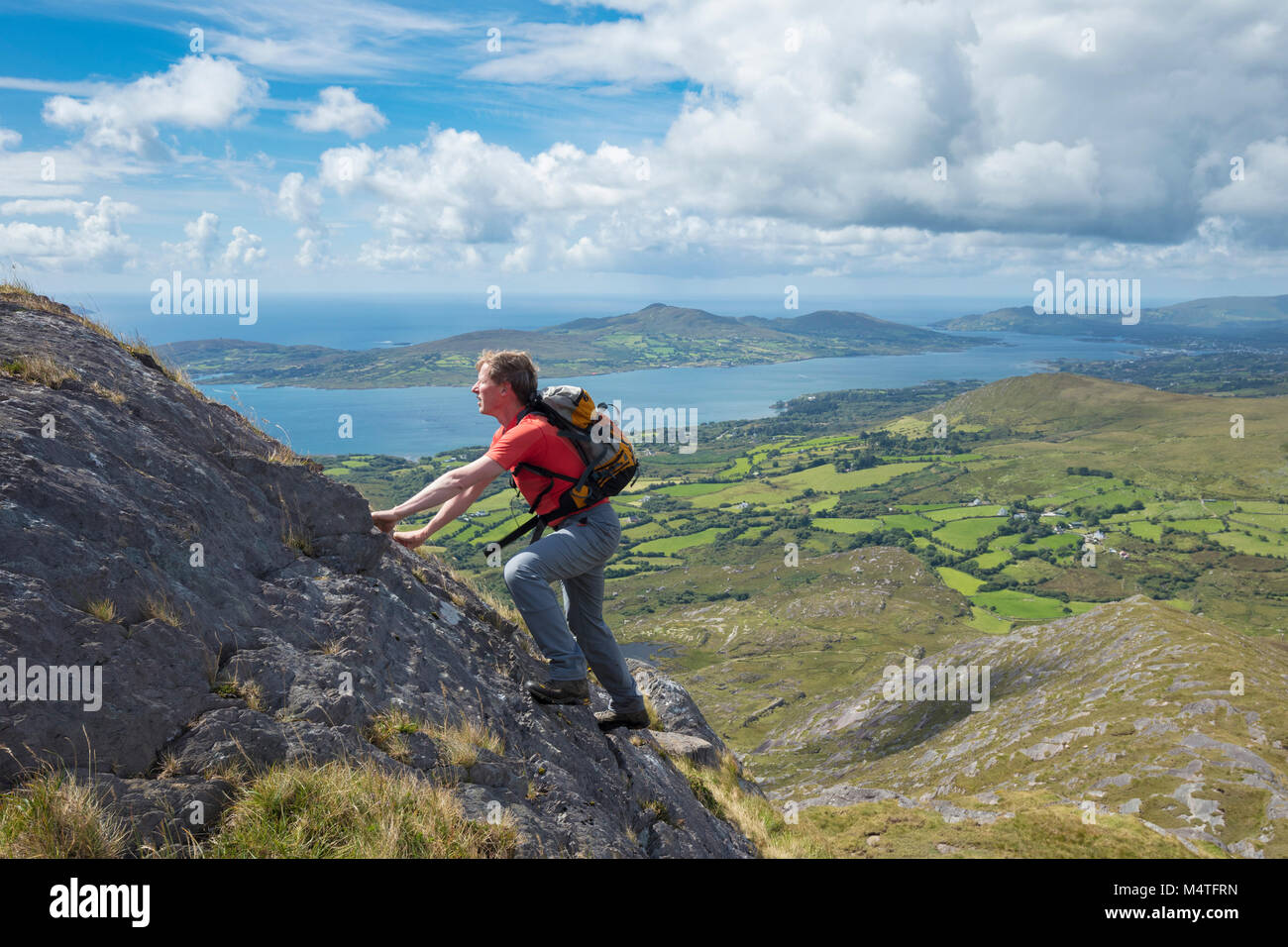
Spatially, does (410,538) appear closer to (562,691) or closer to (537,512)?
(537,512)

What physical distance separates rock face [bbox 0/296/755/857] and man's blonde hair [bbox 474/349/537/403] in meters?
2.80

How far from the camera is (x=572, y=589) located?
9.23m

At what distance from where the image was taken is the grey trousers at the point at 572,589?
803 centimetres

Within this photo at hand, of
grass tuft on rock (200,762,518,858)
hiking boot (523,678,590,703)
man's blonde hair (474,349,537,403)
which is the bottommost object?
hiking boot (523,678,590,703)

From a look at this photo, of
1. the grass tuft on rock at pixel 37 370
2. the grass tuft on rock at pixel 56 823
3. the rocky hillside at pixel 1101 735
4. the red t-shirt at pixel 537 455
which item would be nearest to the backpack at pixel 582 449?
the red t-shirt at pixel 537 455

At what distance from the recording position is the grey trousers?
316 inches

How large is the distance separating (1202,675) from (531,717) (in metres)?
82.2

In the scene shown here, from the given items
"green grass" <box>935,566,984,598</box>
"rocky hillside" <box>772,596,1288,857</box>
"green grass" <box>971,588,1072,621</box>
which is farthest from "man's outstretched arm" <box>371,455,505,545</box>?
"green grass" <box>935,566,984,598</box>

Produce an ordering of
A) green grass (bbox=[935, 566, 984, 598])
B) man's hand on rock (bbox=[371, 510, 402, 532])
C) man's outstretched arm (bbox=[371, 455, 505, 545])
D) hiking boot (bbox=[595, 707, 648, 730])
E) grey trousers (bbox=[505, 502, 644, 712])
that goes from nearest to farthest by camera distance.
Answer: man's outstretched arm (bbox=[371, 455, 505, 545]) < grey trousers (bbox=[505, 502, 644, 712]) < man's hand on rock (bbox=[371, 510, 402, 532]) < hiking boot (bbox=[595, 707, 648, 730]) < green grass (bbox=[935, 566, 984, 598])

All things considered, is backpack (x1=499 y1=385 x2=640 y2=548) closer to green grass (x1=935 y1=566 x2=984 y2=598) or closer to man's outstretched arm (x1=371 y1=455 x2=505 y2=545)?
man's outstretched arm (x1=371 y1=455 x2=505 y2=545)

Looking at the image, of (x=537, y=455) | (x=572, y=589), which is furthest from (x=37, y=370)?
(x=572, y=589)

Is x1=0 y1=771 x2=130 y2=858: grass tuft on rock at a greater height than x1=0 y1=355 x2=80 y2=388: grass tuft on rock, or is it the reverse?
x1=0 y1=355 x2=80 y2=388: grass tuft on rock

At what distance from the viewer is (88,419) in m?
7.56
